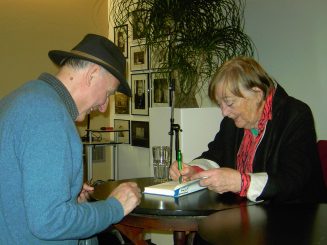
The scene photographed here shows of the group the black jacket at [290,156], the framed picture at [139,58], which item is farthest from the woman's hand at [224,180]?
the framed picture at [139,58]

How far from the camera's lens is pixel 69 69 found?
128cm

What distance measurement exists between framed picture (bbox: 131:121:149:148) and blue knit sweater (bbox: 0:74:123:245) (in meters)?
3.69

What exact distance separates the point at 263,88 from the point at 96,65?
0.86m

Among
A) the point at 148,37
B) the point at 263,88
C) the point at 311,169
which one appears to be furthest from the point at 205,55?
the point at 311,169

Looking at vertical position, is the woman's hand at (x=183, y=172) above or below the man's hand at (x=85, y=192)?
above

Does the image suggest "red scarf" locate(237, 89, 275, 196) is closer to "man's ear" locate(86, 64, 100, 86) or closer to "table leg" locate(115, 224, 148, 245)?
"table leg" locate(115, 224, 148, 245)

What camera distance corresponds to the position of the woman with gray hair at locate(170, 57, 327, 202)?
1607 millimetres

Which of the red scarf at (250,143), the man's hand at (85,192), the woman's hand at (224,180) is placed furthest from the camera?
the red scarf at (250,143)

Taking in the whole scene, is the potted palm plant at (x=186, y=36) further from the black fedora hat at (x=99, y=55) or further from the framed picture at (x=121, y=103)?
the framed picture at (x=121, y=103)

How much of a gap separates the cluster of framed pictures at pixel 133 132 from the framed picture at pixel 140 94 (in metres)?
0.15

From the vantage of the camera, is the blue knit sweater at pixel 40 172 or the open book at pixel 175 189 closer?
the blue knit sweater at pixel 40 172

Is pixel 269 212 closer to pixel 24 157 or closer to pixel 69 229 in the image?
pixel 69 229

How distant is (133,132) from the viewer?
5148mm

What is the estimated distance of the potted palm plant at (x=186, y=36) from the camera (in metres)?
2.89
